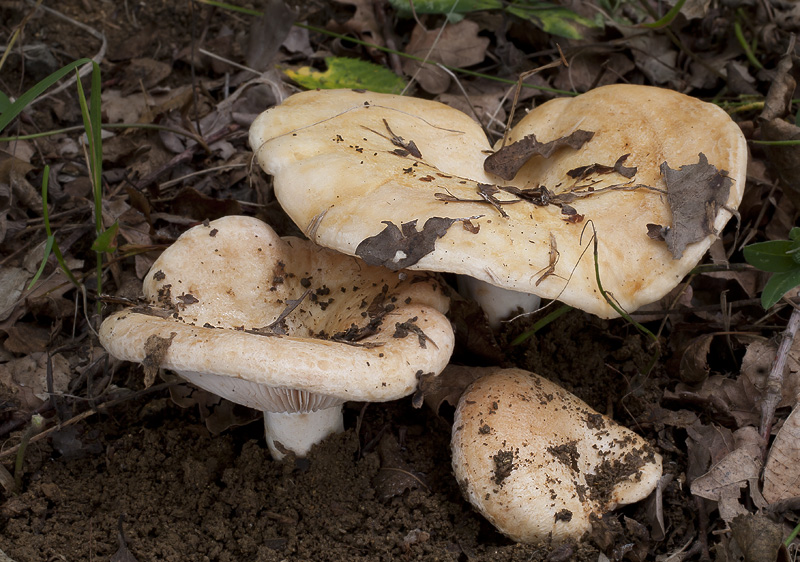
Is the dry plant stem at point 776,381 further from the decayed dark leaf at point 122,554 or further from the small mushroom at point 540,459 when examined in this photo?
the decayed dark leaf at point 122,554

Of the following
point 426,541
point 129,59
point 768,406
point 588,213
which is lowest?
point 426,541

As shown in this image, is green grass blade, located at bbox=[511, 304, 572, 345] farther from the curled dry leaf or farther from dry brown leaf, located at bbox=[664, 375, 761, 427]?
the curled dry leaf

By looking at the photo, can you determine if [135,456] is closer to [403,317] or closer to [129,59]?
[403,317]

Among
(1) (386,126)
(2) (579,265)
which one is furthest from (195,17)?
(2) (579,265)

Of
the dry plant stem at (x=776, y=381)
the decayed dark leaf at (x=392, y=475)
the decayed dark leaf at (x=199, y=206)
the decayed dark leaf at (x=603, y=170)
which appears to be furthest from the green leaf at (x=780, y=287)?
the decayed dark leaf at (x=199, y=206)

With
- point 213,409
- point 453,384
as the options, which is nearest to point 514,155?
point 453,384

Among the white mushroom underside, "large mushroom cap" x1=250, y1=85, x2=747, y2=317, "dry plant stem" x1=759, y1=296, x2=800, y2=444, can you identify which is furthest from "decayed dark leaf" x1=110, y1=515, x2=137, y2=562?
"dry plant stem" x1=759, y1=296, x2=800, y2=444
